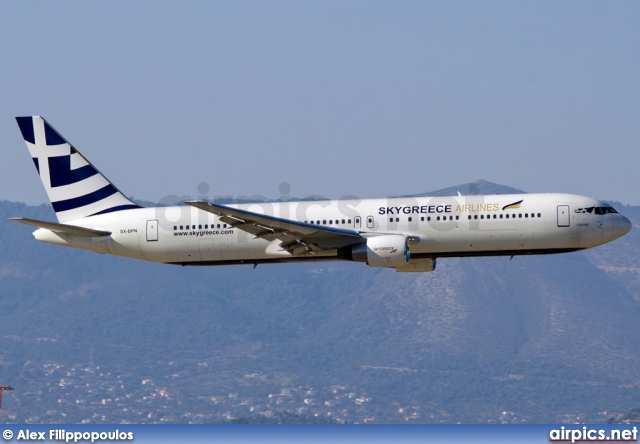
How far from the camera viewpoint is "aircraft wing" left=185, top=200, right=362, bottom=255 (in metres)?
62.5

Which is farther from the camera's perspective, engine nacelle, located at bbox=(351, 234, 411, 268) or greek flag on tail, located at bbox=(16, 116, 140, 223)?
greek flag on tail, located at bbox=(16, 116, 140, 223)

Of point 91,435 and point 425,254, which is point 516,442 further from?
point 425,254

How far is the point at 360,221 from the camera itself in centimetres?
6512

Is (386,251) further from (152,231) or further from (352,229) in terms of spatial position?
(152,231)

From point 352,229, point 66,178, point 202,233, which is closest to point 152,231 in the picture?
point 202,233

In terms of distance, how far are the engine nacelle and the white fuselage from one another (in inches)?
46.0

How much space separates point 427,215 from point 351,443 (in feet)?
76.9

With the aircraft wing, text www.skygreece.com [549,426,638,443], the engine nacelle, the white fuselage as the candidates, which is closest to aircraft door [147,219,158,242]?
the white fuselage

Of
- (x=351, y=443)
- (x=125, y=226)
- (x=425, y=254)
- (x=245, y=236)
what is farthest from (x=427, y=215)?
(x=351, y=443)

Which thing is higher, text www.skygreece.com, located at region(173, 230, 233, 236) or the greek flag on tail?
the greek flag on tail

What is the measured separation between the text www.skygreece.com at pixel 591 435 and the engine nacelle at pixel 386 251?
19794 millimetres

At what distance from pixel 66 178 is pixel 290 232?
57.7ft

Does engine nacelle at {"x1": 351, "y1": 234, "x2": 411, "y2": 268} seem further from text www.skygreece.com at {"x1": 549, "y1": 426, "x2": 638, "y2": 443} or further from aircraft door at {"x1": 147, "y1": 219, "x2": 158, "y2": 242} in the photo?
text www.skygreece.com at {"x1": 549, "y1": 426, "x2": 638, "y2": 443}

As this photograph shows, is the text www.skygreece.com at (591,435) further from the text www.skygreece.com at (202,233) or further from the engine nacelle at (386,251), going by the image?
the text www.skygreece.com at (202,233)
